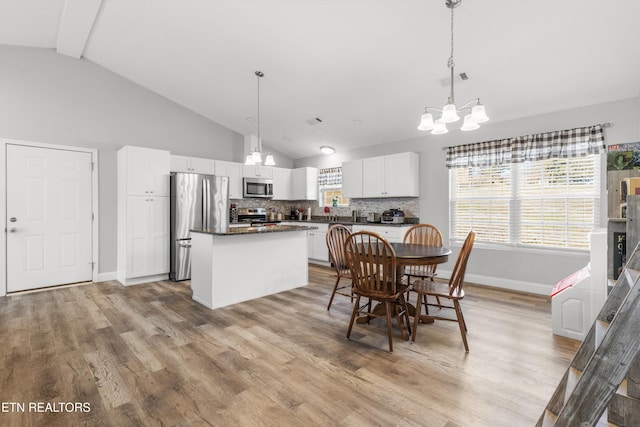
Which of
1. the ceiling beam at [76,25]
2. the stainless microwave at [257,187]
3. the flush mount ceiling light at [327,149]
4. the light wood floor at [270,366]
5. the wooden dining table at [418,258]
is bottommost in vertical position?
the light wood floor at [270,366]

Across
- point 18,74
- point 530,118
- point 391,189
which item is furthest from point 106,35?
point 530,118

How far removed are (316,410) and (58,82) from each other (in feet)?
17.9

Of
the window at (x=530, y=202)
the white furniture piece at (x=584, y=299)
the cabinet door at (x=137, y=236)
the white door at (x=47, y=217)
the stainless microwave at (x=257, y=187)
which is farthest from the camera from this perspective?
the stainless microwave at (x=257, y=187)

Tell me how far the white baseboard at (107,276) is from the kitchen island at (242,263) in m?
1.95

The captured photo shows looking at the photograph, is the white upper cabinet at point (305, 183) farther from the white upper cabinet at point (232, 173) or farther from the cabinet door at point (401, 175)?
the cabinet door at point (401, 175)

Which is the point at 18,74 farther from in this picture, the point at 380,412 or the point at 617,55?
the point at 617,55

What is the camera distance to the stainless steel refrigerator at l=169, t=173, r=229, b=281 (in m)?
4.82

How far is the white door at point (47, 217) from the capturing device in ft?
13.5

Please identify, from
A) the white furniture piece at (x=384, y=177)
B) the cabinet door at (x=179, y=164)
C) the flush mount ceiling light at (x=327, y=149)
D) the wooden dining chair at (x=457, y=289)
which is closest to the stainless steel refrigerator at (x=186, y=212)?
the cabinet door at (x=179, y=164)

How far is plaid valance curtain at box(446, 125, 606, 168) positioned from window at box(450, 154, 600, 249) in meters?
0.10

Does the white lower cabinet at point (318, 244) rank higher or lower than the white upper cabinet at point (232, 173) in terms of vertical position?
lower

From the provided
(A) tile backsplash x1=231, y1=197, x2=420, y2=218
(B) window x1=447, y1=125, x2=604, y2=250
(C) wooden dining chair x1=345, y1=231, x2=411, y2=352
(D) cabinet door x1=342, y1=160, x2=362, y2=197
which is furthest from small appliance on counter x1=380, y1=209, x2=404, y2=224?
(C) wooden dining chair x1=345, y1=231, x2=411, y2=352

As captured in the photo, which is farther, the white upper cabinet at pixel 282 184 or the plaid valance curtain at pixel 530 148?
the white upper cabinet at pixel 282 184

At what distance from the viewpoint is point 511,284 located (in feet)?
13.9
